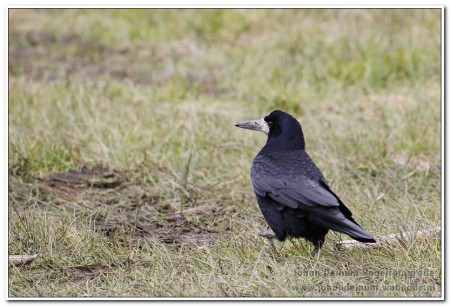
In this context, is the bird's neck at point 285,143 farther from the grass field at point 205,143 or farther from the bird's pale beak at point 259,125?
the grass field at point 205,143

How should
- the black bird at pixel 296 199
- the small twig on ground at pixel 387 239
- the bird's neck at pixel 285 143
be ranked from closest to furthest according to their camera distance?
the black bird at pixel 296 199 → the small twig on ground at pixel 387 239 → the bird's neck at pixel 285 143

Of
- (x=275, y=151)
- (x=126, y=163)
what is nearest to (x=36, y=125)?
(x=126, y=163)

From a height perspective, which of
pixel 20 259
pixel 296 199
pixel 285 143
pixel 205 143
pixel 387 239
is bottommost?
pixel 20 259

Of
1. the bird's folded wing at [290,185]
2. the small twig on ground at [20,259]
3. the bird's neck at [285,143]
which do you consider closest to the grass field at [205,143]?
the small twig on ground at [20,259]

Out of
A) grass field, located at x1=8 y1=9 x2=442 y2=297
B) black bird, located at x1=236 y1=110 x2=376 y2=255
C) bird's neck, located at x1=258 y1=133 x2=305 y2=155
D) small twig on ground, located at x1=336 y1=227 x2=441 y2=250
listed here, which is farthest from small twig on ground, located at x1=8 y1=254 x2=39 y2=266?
small twig on ground, located at x1=336 y1=227 x2=441 y2=250

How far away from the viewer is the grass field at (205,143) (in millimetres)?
4406

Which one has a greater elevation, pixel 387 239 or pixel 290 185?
pixel 290 185

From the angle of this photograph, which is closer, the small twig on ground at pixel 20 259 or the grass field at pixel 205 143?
the grass field at pixel 205 143

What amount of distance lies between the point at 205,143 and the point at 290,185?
224cm

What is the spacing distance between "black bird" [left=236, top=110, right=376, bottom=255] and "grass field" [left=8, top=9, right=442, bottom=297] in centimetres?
14

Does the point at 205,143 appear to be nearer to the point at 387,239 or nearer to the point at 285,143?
the point at 285,143

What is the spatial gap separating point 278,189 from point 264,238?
372mm

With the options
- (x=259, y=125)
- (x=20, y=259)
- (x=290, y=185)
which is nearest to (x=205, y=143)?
(x=259, y=125)

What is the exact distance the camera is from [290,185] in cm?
460
